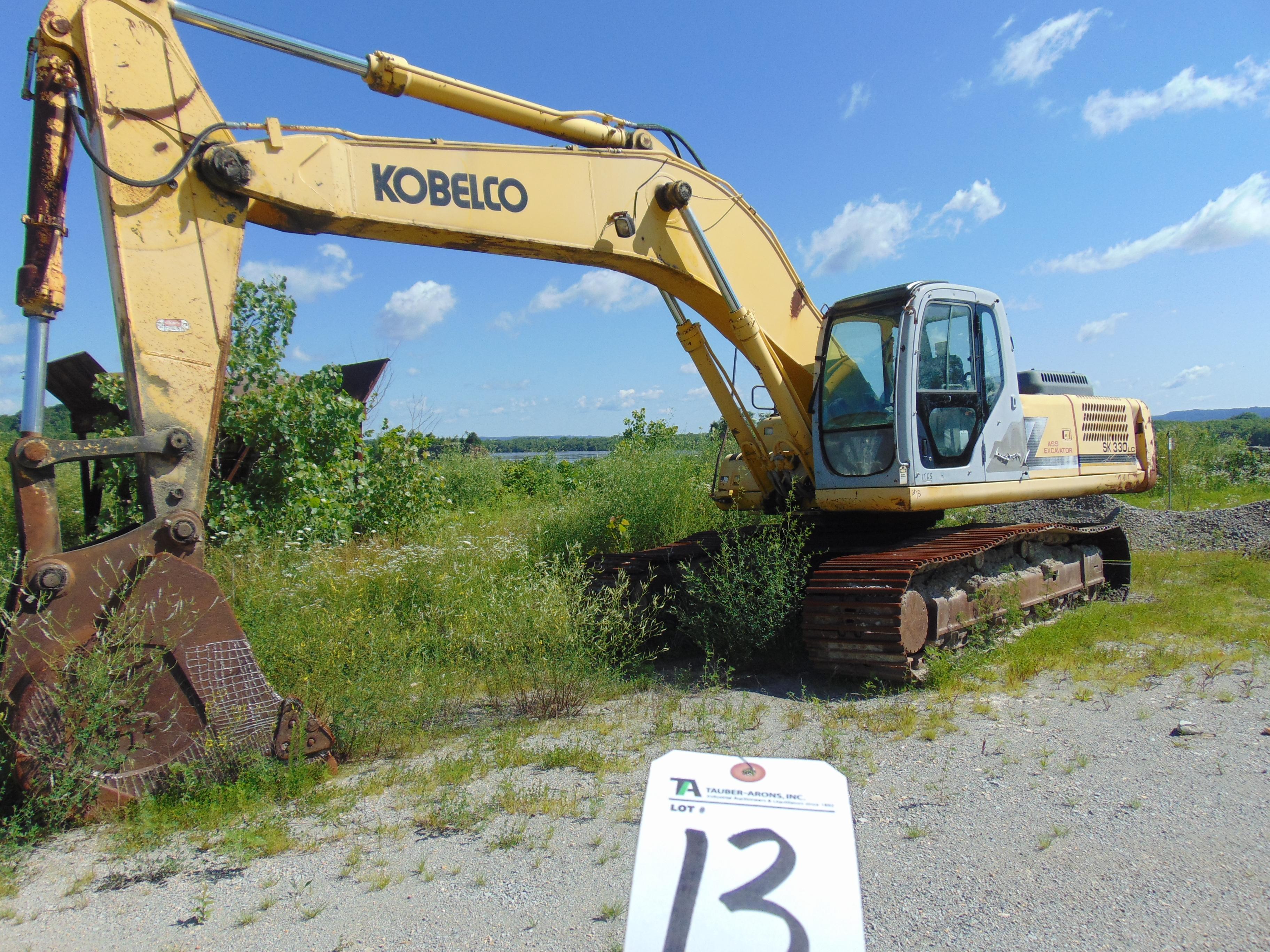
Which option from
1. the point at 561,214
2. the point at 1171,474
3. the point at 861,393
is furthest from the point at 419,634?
the point at 1171,474

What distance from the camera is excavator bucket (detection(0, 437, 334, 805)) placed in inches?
147

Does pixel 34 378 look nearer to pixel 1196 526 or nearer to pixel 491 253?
pixel 491 253

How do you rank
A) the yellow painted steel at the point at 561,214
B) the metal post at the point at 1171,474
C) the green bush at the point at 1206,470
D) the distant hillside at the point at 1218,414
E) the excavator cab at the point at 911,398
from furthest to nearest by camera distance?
the distant hillside at the point at 1218,414 < the green bush at the point at 1206,470 < the metal post at the point at 1171,474 < the excavator cab at the point at 911,398 < the yellow painted steel at the point at 561,214

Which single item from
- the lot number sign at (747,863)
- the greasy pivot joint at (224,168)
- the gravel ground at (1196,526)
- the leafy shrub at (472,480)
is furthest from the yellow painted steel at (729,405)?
the leafy shrub at (472,480)

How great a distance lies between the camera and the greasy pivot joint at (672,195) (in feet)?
19.8

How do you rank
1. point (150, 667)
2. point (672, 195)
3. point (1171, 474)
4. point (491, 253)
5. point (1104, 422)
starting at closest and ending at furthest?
point (150, 667), point (491, 253), point (672, 195), point (1104, 422), point (1171, 474)

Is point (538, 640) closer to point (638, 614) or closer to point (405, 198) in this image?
point (638, 614)

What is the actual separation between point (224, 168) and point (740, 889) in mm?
4183

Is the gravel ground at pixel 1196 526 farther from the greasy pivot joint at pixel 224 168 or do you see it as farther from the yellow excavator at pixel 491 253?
the greasy pivot joint at pixel 224 168

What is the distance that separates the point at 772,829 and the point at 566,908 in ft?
5.16

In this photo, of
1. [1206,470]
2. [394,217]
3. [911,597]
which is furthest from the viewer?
[1206,470]

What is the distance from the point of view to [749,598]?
662cm

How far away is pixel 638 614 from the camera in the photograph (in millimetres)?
7215

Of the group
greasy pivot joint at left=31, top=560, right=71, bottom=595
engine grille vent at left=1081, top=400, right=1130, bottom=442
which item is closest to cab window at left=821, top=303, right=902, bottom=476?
engine grille vent at left=1081, top=400, right=1130, bottom=442
